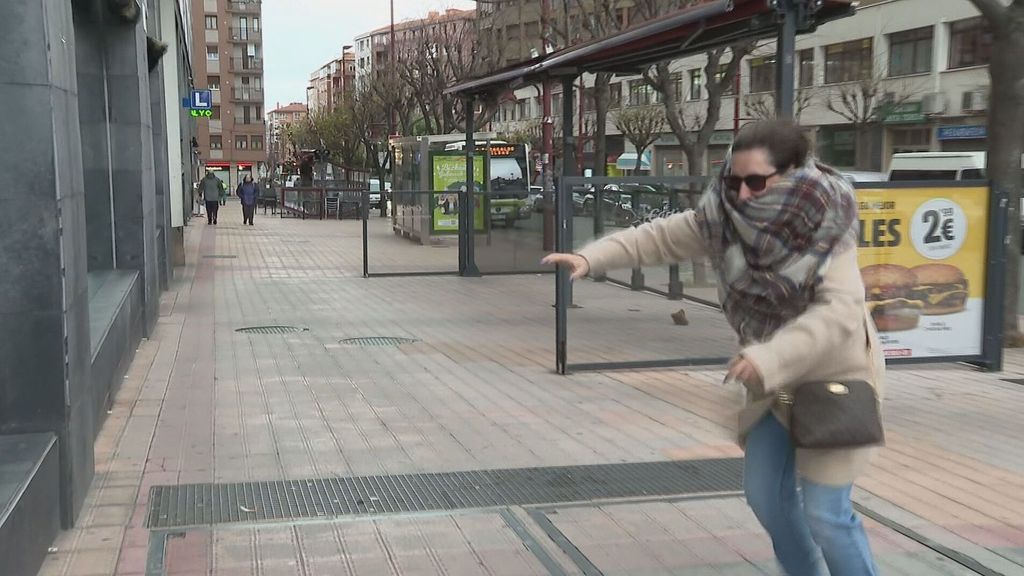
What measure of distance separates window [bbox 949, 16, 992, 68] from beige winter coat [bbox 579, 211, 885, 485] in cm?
3552

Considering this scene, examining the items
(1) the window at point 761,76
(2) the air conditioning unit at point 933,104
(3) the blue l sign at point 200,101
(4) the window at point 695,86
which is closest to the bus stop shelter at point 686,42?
(3) the blue l sign at point 200,101

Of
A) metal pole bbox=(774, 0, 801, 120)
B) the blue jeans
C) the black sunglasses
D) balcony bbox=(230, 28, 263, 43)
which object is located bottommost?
the blue jeans

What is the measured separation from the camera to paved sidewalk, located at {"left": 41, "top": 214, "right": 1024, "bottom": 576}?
13.3ft

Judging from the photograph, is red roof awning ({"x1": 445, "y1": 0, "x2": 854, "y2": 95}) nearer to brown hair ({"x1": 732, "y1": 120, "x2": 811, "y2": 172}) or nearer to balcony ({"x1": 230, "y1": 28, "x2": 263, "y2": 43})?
brown hair ({"x1": 732, "y1": 120, "x2": 811, "y2": 172})

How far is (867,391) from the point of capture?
2885mm

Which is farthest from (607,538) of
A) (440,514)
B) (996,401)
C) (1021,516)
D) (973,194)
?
(973,194)

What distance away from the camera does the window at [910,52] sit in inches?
1460

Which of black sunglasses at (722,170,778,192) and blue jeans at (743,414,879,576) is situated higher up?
black sunglasses at (722,170,778,192)

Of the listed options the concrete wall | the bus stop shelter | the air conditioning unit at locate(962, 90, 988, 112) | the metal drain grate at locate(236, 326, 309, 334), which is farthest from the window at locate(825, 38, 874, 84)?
the concrete wall

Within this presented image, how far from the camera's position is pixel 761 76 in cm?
4475

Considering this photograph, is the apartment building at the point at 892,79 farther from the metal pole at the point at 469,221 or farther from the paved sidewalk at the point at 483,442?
the paved sidewalk at the point at 483,442

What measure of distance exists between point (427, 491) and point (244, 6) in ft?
360

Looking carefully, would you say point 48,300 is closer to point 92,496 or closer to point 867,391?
point 92,496

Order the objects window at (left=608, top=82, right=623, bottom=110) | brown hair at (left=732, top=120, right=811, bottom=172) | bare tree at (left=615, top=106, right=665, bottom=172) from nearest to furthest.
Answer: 1. brown hair at (left=732, top=120, right=811, bottom=172)
2. bare tree at (left=615, top=106, right=665, bottom=172)
3. window at (left=608, top=82, right=623, bottom=110)
